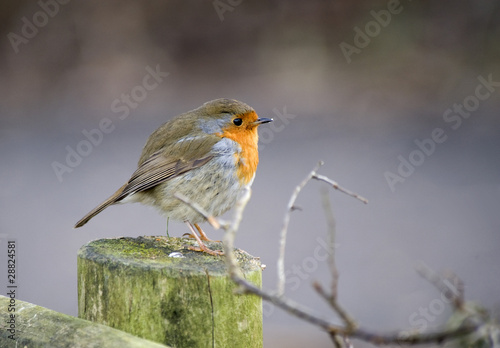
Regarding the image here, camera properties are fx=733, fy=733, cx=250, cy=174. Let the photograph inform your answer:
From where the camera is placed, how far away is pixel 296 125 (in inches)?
352

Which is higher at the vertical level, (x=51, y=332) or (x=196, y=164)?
(x=196, y=164)

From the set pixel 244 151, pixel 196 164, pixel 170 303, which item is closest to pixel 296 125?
pixel 244 151

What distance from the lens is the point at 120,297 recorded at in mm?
1938

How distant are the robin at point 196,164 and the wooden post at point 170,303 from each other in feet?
4.40

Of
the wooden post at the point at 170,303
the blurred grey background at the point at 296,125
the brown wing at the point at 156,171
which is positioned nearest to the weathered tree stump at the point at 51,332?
the wooden post at the point at 170,303

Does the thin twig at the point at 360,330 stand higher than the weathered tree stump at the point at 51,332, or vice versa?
the thin twig at the point at 360,330

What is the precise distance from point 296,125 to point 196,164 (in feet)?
18.3

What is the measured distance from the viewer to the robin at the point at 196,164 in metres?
3.41

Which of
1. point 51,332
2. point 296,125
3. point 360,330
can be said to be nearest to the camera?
point 360,330

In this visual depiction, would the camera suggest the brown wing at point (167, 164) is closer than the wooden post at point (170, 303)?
No

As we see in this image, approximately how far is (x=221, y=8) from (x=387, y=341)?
389 inches

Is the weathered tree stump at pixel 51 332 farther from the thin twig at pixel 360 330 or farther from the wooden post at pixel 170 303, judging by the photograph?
the thin twig at pixel 360 330

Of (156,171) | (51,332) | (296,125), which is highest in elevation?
(296,125)

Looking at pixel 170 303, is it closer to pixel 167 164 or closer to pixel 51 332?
pixel 51 332
